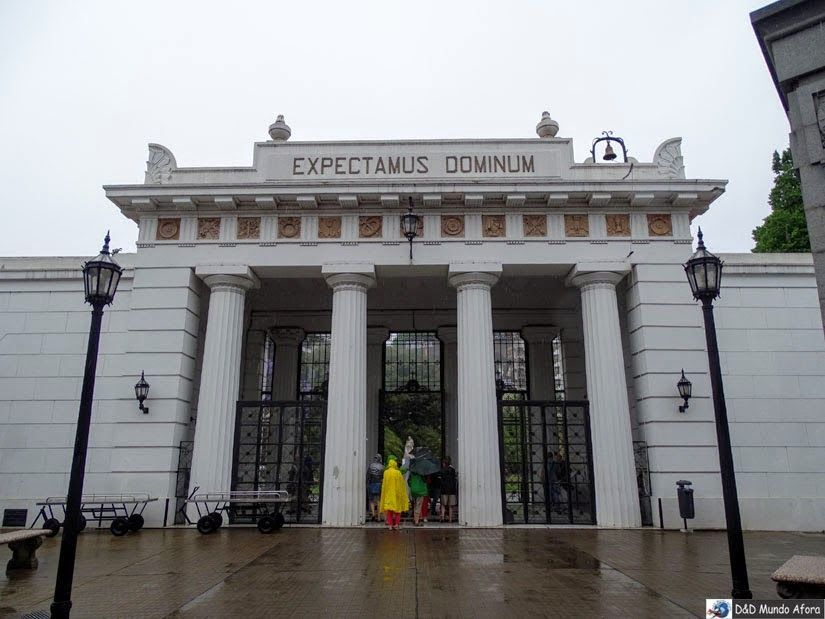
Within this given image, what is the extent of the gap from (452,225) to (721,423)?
996 cm

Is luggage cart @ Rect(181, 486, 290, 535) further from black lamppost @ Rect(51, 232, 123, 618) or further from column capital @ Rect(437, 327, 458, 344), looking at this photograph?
column capital @ Rect(437, 327, 458, 344)

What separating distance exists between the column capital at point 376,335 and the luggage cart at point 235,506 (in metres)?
7.54

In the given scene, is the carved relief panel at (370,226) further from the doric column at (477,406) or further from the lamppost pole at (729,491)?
the lamppost pole at (729,491)

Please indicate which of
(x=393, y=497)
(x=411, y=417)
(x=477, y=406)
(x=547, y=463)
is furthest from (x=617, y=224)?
(x=411, y=417)

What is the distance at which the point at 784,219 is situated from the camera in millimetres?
27188

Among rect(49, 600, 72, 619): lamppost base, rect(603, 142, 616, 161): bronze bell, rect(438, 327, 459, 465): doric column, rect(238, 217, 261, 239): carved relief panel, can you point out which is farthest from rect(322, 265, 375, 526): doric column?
rect(49, 600, 72, 619): lamppost base

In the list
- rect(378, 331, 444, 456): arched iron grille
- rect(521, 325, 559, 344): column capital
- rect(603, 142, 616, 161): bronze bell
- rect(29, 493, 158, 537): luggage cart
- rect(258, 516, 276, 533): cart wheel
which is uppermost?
rect(603, 142, 616, 161): bronze bell

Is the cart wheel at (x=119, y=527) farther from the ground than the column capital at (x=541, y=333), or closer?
closer

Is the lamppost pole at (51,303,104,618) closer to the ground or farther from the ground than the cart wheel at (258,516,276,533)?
farther from the ground

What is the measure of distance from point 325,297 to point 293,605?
47.7ft

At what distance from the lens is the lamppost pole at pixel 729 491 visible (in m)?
6.71

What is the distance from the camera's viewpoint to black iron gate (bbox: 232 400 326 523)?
15.7 meters

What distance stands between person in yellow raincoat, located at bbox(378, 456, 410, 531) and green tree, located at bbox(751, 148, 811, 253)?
21.4 m

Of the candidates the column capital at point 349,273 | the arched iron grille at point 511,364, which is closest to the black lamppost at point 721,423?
the column capital at point 349,273
